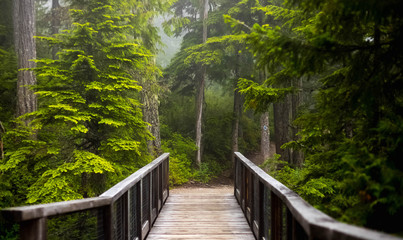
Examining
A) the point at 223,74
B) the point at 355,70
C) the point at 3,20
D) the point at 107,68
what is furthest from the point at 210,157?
the point at 355,70

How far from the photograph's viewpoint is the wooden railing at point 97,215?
1.81m

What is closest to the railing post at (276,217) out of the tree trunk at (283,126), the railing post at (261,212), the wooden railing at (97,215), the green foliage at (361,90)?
the green foliage at (361,90)

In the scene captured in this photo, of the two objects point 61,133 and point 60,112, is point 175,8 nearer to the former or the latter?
point 61,133

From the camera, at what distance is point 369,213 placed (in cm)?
174

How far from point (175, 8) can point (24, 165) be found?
1605cm

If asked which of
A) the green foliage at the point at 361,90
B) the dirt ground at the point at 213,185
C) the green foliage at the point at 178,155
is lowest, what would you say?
the dirt ground at the point at 213,185

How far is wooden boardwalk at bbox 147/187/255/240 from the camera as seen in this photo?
4488 mm

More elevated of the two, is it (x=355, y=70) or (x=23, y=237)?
(x=355, y=70)

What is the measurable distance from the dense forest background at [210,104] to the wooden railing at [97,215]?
71.6 inches

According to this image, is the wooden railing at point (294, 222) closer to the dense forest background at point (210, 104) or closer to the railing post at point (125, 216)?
the dense forest background at point (210, 104)

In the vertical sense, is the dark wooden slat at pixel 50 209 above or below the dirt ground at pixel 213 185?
above

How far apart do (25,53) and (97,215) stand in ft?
29.1

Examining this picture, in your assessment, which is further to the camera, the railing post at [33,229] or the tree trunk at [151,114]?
the tree trunk at [151,114]

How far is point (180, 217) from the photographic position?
5.50 m
